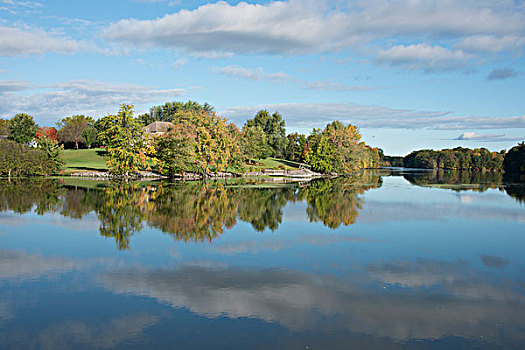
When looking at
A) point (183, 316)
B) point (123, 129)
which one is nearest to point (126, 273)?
point (183, 316)

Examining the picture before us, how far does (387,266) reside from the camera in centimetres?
1454

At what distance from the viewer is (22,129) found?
10144cm

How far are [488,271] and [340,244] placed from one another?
5678mm

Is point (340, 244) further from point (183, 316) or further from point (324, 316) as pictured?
point (183, 316)

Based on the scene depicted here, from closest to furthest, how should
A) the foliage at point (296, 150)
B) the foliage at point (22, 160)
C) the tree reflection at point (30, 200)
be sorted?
the tree reflection at point (30, 200)
the foliage at point (22, 160)
the foliage at point (296, 150)

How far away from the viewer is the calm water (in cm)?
895

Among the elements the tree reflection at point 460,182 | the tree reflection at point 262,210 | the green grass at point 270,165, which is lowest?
the tree reflection at point 262,210

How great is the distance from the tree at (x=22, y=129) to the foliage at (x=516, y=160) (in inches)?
5703

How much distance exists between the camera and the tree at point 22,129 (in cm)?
10088

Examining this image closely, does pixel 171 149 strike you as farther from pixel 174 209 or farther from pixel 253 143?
pixel 174 209

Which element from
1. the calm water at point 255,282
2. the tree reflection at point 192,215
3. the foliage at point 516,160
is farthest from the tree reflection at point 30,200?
the foliage at point 516,160

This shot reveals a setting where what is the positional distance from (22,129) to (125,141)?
203 feet

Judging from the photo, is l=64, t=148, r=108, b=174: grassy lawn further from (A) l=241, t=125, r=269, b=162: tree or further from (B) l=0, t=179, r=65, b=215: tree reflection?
(A) l=241, t=125, r=269, b=162: tree

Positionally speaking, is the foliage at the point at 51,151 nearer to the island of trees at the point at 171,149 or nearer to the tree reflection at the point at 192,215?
the island of trees at the point at 171,149
